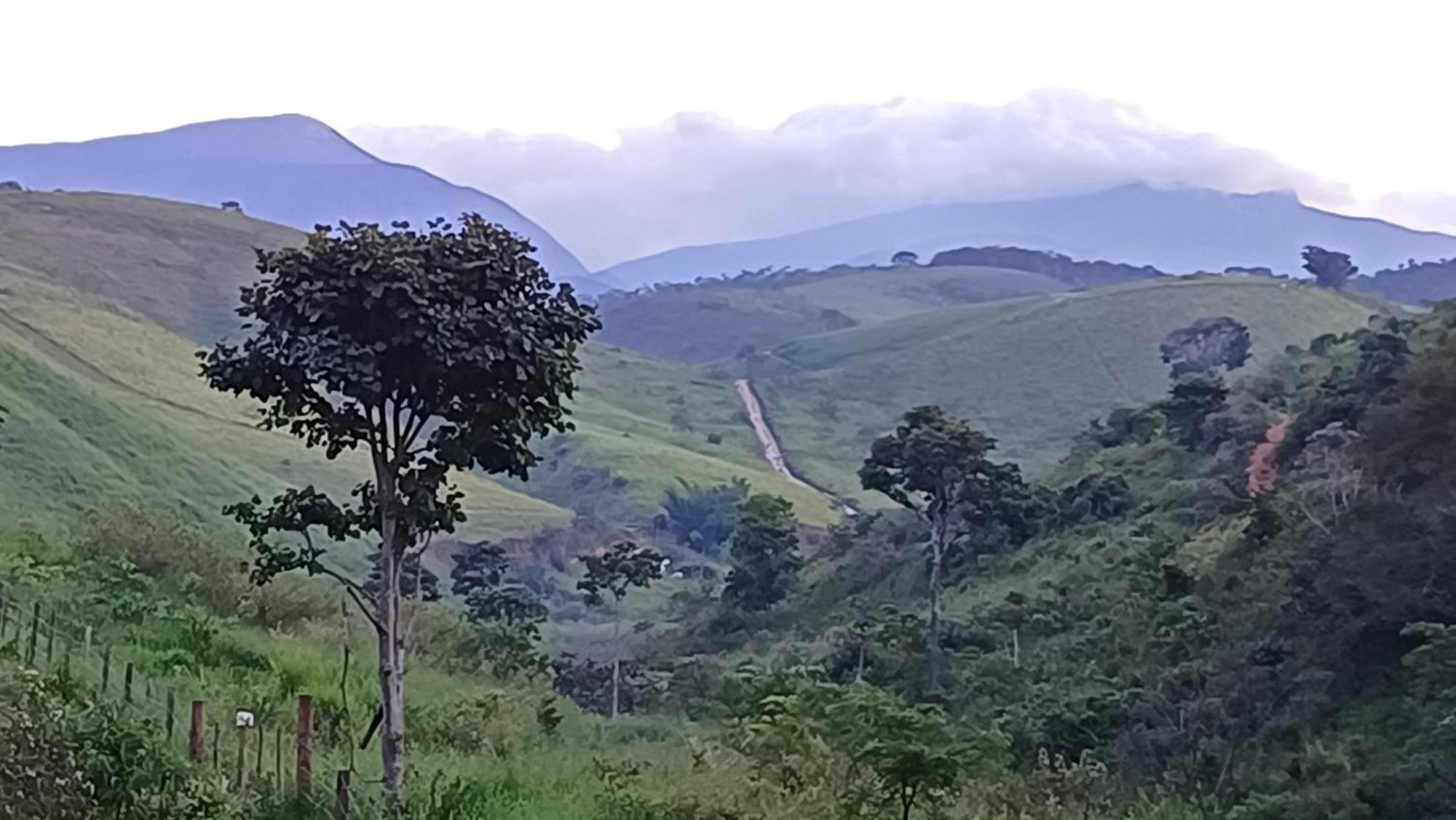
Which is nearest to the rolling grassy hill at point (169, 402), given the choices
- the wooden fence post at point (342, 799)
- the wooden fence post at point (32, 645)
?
the wooden fence post at point (32, 645)

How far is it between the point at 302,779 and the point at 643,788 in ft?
10.8

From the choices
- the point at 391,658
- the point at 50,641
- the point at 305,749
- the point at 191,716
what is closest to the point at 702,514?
the point at 50,641

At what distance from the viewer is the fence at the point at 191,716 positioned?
903 cm

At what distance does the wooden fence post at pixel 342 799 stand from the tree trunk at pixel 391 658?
0.33 meters

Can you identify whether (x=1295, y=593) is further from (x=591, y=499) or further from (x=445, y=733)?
(x=591, y=499)

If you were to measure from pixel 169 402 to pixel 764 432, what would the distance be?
43545 millimetres

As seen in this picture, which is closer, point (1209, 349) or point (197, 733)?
point (197, 733)

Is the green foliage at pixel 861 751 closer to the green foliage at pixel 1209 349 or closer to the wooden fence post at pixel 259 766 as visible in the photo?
the wooden fence post at pixel 259 766

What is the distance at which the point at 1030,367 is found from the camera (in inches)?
3836

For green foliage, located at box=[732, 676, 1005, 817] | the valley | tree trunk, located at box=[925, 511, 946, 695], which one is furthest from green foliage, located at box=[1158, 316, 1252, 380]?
green foliage, located at box=[732, 676, 1005, 817]

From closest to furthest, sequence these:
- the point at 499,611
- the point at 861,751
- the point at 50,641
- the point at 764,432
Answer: the point at 50,641
the point at 861,751
the point at 499,611
the point at 764,432

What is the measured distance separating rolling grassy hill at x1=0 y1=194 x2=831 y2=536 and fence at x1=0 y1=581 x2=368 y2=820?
47.1ft

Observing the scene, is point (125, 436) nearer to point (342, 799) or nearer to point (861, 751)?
point (861, 751)

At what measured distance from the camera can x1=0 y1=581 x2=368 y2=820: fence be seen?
903cm
